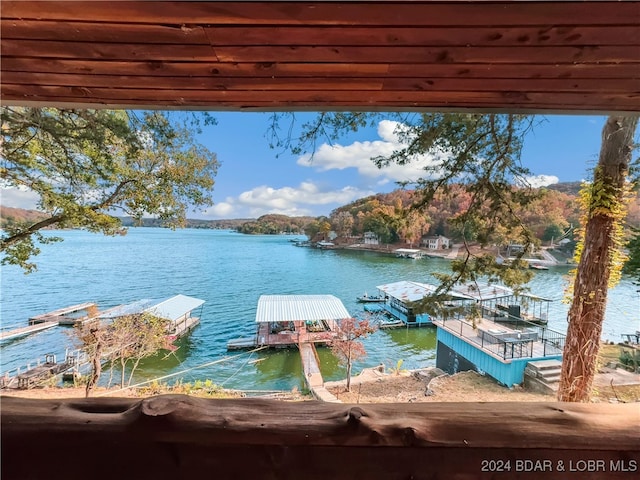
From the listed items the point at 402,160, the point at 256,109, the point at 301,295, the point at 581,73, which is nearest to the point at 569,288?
the point at 402,160

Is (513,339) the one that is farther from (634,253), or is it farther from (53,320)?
(53,320)

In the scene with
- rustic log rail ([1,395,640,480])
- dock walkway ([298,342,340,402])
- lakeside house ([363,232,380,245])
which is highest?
lakeside house ([363,232,380,245])

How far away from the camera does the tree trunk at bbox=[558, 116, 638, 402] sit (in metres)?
2.24

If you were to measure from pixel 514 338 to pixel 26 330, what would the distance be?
342 inches

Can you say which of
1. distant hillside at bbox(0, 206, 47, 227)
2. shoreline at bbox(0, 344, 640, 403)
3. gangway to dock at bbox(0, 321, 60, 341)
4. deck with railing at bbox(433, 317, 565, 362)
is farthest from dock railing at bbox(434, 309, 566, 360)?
gangway to dock at bbox(0, 321, 60, 341)

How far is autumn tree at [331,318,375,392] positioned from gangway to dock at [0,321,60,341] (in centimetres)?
528

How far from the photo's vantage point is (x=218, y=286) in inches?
219

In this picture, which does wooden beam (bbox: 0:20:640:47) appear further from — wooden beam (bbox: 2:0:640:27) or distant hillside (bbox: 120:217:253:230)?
distant hillside (bbox: 120:217:253:230)

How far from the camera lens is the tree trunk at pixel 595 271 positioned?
2.24m

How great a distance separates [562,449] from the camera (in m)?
0.51

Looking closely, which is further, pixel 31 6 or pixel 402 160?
pixel 402 160

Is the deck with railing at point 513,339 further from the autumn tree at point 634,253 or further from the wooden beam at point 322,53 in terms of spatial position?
the wooden beam at point 322,53

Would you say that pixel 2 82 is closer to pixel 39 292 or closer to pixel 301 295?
pixel 39 292

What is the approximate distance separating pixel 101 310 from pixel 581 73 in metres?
6.36
